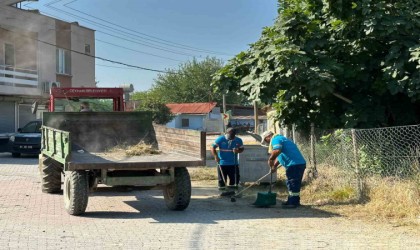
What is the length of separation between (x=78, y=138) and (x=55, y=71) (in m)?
19.5

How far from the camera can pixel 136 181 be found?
8344 millimetres

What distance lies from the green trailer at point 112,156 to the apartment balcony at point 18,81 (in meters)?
15.2

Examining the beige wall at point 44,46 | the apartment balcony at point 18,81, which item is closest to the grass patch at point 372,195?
the apartment balcony at point 18,81

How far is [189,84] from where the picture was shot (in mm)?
71750

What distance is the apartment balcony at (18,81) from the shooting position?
2450cm

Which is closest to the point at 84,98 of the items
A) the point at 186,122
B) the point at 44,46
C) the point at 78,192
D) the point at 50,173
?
the point at 50,173

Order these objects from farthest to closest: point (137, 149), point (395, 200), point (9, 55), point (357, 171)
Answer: point (9, 55), point (137, 149), point (357, 171), point (395, 200)

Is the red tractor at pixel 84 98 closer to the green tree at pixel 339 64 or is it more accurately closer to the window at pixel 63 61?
the green tree at pixel 339 64

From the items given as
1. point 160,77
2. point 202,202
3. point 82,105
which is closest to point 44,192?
point 82,105

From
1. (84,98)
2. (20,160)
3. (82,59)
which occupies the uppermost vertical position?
(82,59)

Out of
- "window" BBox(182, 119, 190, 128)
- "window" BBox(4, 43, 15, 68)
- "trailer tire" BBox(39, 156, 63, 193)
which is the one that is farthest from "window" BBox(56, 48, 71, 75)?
"window" BBox(182, 119, 190, 128)

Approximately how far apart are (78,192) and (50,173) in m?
2.78

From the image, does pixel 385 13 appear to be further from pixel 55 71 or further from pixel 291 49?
pixel 55 71

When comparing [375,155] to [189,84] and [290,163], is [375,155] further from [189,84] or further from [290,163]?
[189,84]
